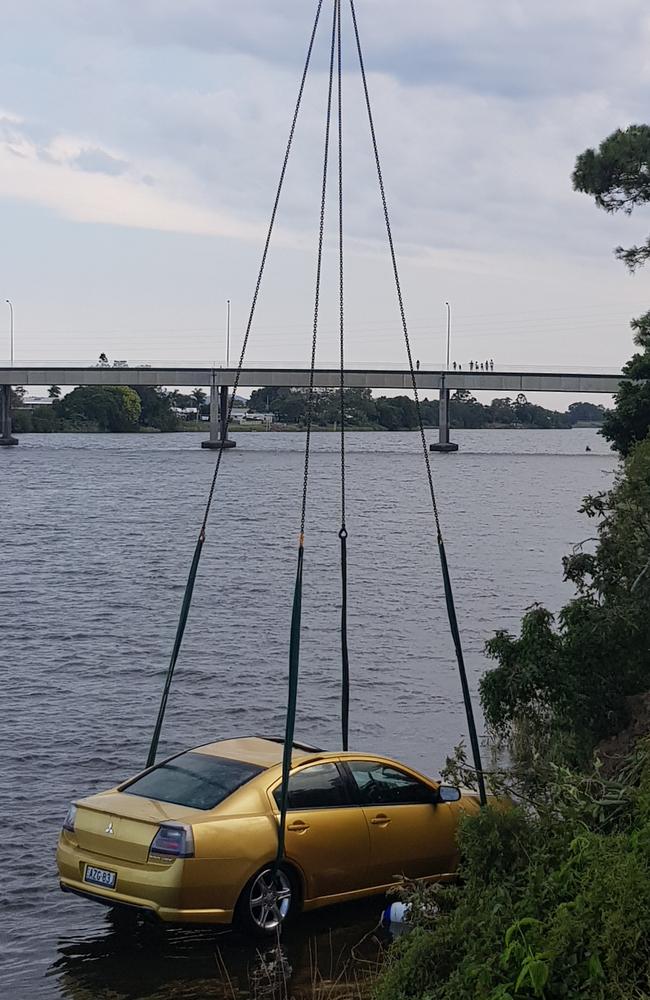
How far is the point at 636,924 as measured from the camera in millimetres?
6238

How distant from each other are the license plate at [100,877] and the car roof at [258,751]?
150 cm

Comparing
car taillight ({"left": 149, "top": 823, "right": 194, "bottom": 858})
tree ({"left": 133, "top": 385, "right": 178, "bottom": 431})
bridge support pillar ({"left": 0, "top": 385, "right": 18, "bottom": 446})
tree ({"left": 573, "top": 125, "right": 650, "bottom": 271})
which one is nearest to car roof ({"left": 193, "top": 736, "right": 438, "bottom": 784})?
car taillight ({"left": 149, "top": 823, "right": 194, "bottom": 858})

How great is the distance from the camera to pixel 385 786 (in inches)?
440

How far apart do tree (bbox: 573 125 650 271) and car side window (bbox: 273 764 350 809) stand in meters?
20.2

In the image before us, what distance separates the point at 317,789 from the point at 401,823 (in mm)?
902

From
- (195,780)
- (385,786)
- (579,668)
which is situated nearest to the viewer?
(195,780)

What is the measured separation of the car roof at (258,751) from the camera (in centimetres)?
1083

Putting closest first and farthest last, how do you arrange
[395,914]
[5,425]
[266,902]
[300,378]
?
[395,914] → [266,902] → [300,378] → [5,425]

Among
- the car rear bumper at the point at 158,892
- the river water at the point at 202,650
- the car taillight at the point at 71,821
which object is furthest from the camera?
the river water at the point at 202,650

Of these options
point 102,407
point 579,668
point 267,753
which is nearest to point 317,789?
point 267,753

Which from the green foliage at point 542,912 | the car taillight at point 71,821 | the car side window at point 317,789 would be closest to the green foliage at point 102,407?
the car side window at point 317,789

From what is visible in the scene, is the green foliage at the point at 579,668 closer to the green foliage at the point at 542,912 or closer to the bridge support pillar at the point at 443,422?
the green foliage at the point at 542,912

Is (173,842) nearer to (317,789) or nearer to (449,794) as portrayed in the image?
(317,789)

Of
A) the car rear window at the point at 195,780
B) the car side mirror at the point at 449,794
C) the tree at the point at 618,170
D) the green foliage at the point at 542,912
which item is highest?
the tree at the point at 618,170
